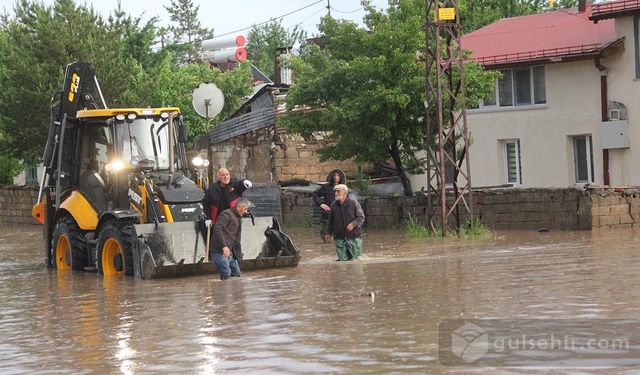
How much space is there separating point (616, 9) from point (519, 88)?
15.8ft

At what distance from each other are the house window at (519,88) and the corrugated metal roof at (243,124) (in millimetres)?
6987

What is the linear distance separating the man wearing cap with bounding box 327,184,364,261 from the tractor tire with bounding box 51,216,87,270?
438cm

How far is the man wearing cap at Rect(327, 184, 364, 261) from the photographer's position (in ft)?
67.3

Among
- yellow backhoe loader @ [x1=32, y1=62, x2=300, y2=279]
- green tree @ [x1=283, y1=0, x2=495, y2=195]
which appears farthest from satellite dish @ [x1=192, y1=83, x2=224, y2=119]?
yellow backhoe loader @ [x1=32, y1=62, x2=300, y2=279]

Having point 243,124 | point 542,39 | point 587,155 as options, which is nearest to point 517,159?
point 587,155

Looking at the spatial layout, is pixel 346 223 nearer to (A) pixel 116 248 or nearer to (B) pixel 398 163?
(A) pixel 116 248

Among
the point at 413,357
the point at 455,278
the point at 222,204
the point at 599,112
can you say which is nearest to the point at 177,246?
the point at 222,204

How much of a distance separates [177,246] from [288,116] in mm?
14818

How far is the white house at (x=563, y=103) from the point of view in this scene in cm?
3350

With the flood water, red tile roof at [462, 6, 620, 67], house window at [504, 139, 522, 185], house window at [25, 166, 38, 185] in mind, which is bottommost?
the flood water

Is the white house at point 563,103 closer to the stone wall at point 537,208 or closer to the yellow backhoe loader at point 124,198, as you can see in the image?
the stone wall at point 537,208

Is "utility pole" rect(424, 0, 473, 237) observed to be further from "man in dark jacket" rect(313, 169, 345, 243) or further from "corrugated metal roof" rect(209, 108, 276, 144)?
"corrugated metal roof" rect(209, 108, 276, 144)

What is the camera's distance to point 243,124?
4072cm

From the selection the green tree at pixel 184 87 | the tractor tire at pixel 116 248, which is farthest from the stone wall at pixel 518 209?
the tractor tire at pixel 116 248
